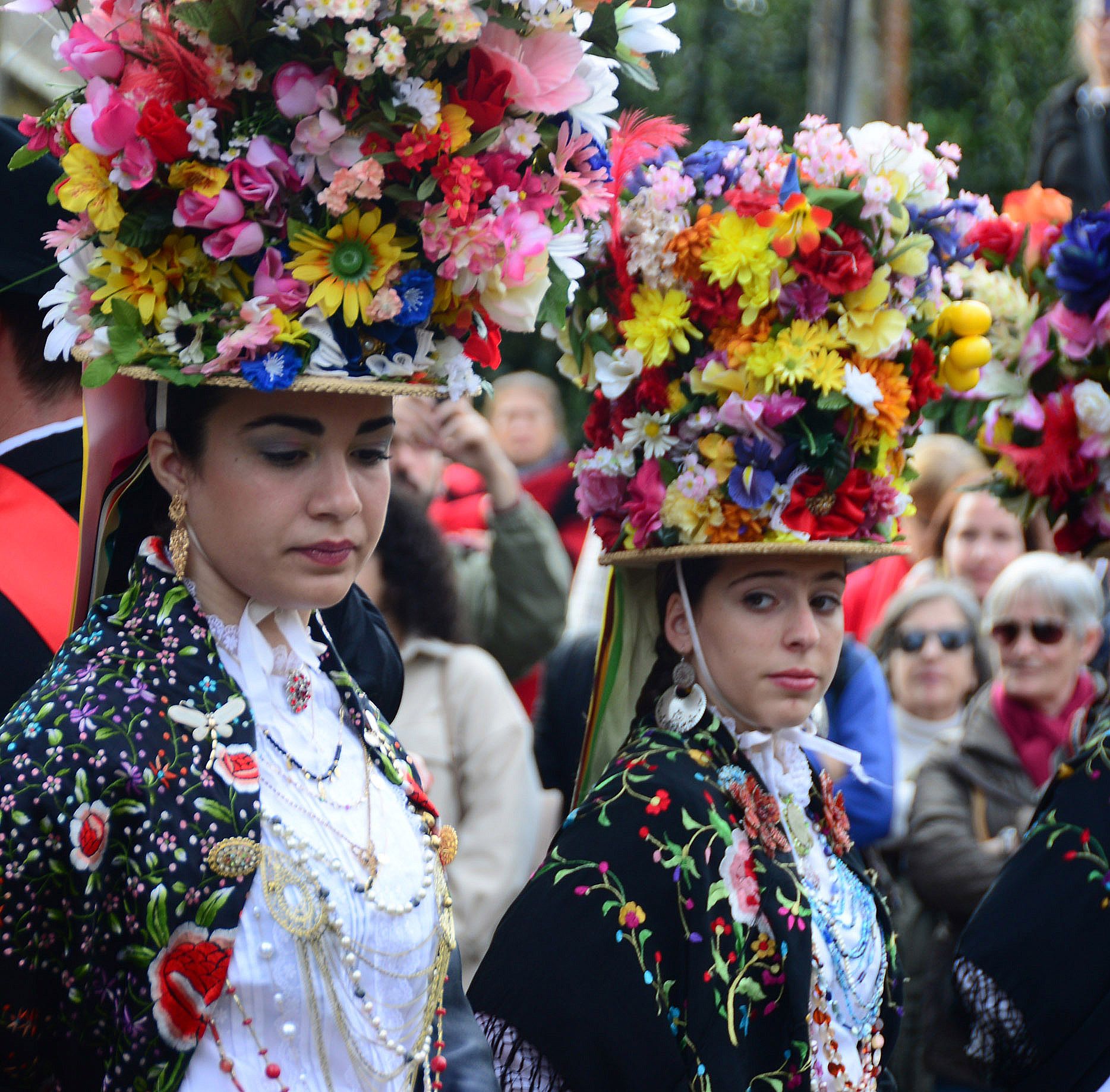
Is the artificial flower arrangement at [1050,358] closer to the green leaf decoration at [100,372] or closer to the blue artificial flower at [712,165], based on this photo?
the blue artificial flower at [712,165]

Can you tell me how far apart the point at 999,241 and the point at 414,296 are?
1.97 meters

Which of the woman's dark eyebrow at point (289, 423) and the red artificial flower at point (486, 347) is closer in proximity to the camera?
the woman's dark eyebrow at point (289, 423)

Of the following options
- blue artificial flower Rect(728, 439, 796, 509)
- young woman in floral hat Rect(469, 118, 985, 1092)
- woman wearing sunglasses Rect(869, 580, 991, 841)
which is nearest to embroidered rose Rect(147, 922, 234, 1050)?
young woman in floral hat Rect(469, 118, 985, 1092)

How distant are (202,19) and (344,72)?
20 centimetres

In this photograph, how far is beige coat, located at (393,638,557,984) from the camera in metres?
4.39

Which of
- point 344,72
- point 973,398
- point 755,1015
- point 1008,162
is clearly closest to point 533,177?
point 344,72

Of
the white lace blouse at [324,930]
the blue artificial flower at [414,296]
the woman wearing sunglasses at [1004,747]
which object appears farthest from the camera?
the woman wearing sunglasses at [1004,747]

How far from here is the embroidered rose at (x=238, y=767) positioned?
7.25 feet

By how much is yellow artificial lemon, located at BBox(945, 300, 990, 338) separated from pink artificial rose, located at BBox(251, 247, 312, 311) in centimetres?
157

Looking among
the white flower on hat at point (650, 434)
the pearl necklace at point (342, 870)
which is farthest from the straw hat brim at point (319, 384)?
the white flower on hat at point (650, 434)

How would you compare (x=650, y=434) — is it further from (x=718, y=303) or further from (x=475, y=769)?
(x=475, y=769)

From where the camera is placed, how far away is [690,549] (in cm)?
313

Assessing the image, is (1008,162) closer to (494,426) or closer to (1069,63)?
(1069,63)

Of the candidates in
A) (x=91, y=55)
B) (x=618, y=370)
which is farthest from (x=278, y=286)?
(x=618, y=370)
